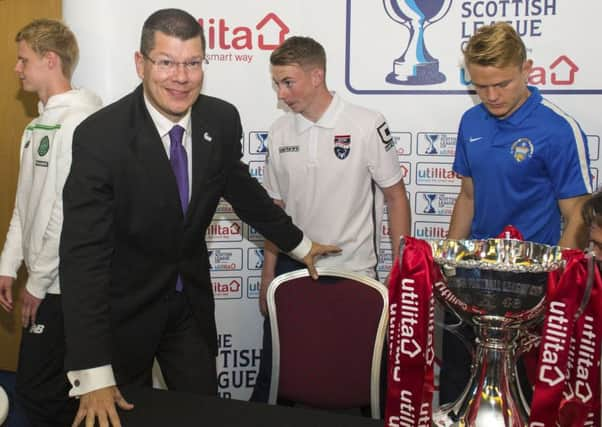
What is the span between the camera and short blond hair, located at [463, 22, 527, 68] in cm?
194

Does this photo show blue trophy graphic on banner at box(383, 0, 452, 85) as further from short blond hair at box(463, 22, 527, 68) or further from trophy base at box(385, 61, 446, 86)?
short blond hair at box(463, 22, 527, 68)

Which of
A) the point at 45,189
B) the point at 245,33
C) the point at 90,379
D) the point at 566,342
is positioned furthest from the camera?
the point at 245,33

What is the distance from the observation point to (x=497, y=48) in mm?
1938

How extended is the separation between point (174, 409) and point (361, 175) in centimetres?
142

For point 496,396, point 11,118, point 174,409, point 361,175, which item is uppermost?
point 11,118

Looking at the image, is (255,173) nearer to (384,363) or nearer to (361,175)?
(361,175)

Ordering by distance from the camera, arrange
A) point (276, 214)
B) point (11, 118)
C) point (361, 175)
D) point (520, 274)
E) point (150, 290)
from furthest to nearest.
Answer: point (11, 118) → point (361, 175) → point (276, 214) → point (150, 290) → point (520, 274)

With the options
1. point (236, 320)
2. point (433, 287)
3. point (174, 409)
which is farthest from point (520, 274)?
point (236, 320)

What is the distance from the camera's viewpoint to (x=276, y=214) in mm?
2018

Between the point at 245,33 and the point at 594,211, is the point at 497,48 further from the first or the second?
the point at 245,33

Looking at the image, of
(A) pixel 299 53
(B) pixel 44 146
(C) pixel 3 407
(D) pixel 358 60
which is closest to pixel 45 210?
(B) pixel 44 146

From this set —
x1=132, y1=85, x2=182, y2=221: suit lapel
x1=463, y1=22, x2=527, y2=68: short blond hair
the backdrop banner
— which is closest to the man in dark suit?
x1=132, y1=85, x2=182, y2=221: suit lapel

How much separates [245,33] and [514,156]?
122cm

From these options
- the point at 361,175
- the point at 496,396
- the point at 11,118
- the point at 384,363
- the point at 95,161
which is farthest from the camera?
the point at 11,118
